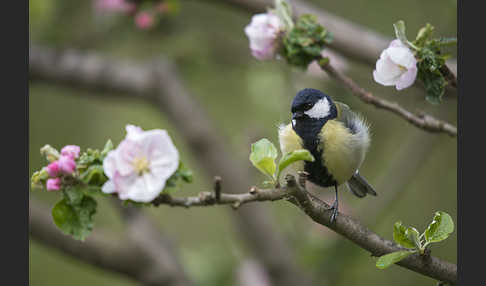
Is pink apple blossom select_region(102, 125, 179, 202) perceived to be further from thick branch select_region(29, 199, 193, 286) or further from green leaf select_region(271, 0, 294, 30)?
thick branch select_region(29, 199, 193, 286)

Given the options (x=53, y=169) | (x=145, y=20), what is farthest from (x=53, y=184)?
(x=145, y=20)

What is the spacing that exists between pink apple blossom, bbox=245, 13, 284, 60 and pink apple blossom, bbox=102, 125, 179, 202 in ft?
2.17

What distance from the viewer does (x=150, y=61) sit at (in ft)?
11.1

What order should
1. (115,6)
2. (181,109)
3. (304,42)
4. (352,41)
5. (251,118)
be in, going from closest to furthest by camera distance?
(304,42)
(352,41)
(115,6)
(181,109)
(251,118)

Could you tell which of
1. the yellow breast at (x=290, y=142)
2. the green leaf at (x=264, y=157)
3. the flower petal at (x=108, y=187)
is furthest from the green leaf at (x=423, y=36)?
the flower petal at (x=108, y=187)

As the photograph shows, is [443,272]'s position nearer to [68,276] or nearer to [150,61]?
[150,61]

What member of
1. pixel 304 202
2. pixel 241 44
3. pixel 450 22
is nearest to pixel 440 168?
pixel 450 22

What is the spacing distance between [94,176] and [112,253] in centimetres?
163

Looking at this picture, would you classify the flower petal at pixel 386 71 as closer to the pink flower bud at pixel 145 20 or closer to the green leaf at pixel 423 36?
Result: the green leaf at pixel 423 36

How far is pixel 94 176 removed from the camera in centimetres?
116

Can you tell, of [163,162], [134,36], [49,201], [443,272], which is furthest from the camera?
[49,201]

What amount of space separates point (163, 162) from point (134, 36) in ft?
7.63

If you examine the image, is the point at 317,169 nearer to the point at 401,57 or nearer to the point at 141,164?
the point at 401,57

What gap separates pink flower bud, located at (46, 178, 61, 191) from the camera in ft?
3.72
